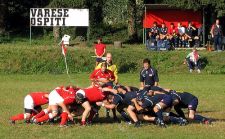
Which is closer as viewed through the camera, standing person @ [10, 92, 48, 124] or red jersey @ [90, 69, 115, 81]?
standing person @ [10, 92, 48, 124]

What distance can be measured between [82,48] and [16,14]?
18.9m

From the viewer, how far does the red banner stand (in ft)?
155

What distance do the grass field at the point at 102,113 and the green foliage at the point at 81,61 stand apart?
2323 millimetres

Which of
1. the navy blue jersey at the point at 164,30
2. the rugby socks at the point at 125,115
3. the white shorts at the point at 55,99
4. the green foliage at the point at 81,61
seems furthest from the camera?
the navy blue jersey at the point at 164,30

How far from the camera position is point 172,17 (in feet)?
156

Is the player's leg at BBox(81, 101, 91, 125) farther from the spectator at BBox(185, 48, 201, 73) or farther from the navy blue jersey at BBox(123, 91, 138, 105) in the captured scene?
the spectator at BBox(185, 48, 201, 73)

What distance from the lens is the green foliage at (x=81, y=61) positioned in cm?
4016

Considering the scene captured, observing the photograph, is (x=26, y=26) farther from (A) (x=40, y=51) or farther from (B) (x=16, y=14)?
(A) (x=40, y=51)

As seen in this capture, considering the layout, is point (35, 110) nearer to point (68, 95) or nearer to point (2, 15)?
point (68, 95)

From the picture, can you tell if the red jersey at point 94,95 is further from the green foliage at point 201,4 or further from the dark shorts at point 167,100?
the green foliage at point 201,4

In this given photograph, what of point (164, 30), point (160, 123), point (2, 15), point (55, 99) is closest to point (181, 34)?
point (164, 30)

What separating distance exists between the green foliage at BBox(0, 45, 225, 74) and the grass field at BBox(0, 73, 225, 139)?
7.62 ft

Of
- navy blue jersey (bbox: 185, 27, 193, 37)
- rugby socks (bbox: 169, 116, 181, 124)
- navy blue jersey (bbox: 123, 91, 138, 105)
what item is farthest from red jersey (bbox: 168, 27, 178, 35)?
navy blue jersey (bbox: 123, 91, 138, 105)

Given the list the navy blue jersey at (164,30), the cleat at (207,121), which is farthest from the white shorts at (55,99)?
the navy blue jersey at (164,30)
